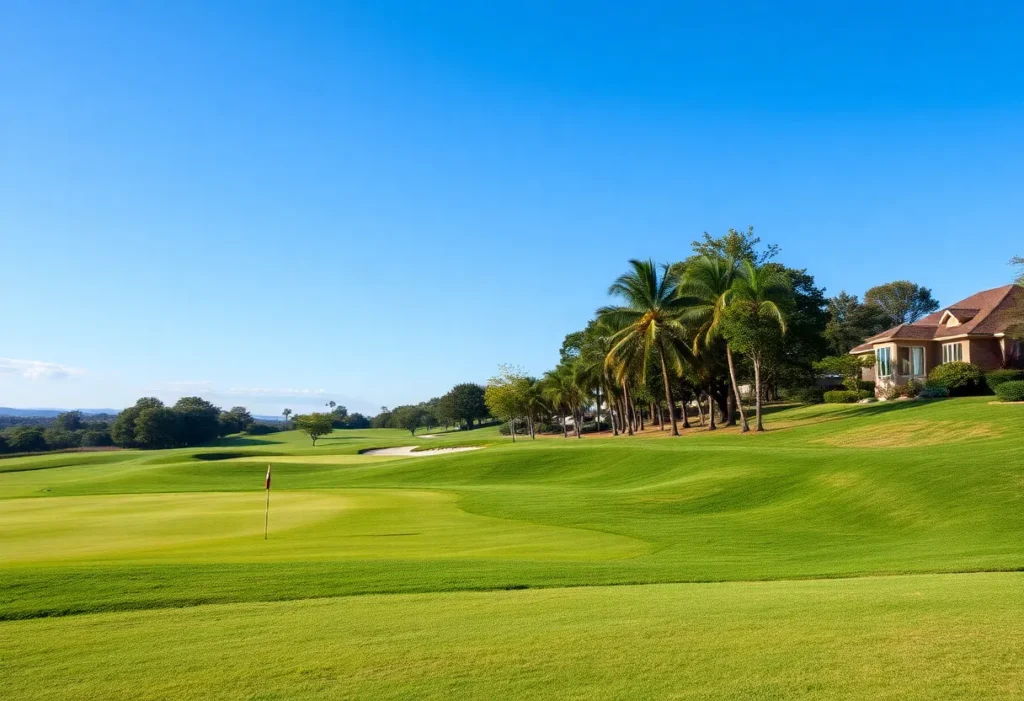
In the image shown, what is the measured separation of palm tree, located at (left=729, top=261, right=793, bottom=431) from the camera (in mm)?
44188

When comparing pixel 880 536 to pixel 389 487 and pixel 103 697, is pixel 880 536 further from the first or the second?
pixel 389 487

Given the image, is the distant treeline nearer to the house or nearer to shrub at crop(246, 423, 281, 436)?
shrub at crop(246, 423, 281, 436)

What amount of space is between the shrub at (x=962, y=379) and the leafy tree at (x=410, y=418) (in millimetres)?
121012

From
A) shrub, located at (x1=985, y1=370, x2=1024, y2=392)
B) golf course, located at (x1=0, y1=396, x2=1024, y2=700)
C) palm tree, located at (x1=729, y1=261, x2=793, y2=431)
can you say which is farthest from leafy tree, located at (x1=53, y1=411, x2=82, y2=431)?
shrub, located at (x1=985, y1=370, x2=1024, y2=392)

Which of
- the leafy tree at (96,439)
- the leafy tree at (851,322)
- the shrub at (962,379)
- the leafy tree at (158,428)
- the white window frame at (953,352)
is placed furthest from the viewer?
the leafy tree at (96,439)

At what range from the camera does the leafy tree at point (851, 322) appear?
97438 mm

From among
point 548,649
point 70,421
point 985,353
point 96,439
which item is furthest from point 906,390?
point 70,421

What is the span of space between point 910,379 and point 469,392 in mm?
96682

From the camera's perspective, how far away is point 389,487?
3244cm

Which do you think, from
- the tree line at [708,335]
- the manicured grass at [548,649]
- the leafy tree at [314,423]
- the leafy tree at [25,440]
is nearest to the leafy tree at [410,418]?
the leafy tree at [314,423]

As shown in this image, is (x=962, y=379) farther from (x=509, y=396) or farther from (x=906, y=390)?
(x=509, y=396)

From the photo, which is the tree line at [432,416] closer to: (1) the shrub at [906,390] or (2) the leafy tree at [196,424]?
(2) the leafy tree at [196,424]

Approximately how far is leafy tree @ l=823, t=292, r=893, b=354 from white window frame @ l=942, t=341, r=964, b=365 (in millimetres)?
40640

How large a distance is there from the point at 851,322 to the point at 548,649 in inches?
4189
